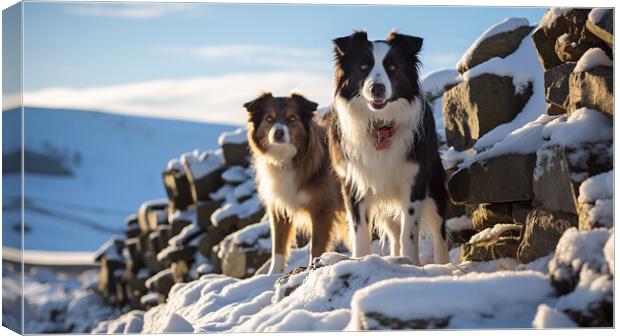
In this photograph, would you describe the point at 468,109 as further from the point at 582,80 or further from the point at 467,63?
the point at 582,80

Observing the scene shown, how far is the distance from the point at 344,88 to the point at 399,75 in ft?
1.41

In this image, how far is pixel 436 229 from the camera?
6.37 m

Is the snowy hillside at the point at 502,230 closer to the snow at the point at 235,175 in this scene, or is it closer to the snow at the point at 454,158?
the snow at the point at 454,158

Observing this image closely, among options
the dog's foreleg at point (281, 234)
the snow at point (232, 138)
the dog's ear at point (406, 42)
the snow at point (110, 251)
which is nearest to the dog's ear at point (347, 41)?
the dog's ear at point (406, 42)

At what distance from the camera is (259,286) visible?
6.92m

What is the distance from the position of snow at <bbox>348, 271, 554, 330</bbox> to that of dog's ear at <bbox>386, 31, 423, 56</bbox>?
239cm

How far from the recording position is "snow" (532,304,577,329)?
11.9 feet

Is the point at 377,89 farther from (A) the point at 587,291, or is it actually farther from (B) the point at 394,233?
(A) the point at 587,291

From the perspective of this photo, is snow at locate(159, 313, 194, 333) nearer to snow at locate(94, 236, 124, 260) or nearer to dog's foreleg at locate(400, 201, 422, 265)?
dog's foreleg at locate(400, 201, 422, 265)

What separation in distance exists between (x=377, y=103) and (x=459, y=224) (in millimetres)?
2088

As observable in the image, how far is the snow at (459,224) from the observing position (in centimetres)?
728

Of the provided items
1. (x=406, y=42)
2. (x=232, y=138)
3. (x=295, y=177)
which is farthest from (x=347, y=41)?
(x=232, y=138)

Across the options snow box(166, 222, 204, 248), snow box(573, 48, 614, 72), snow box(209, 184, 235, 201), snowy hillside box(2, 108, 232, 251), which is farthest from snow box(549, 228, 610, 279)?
snow box(166, 222, 204, 248)

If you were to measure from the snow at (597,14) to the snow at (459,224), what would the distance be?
2765 millimetres
